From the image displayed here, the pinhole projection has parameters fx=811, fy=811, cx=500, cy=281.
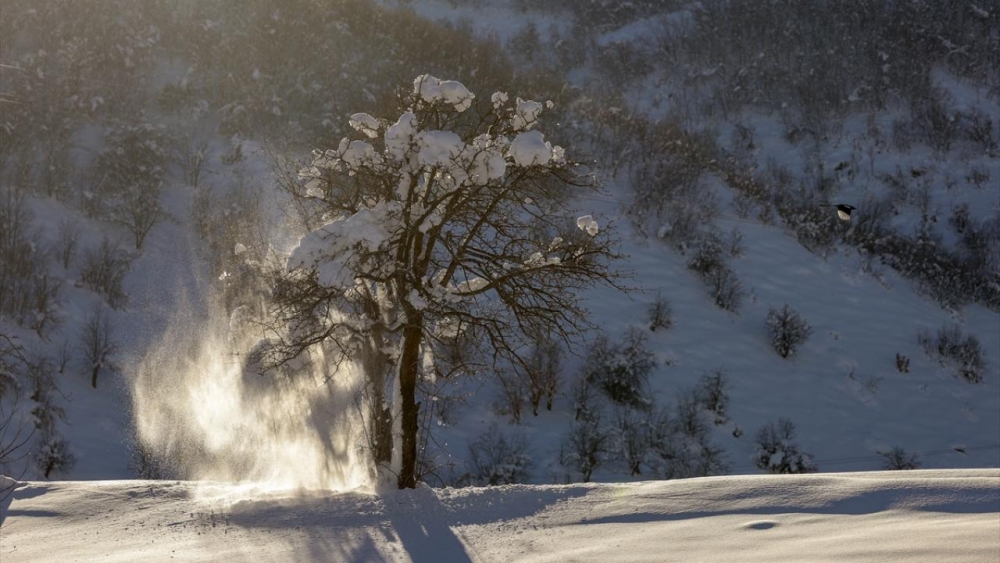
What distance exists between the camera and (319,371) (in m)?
15.9

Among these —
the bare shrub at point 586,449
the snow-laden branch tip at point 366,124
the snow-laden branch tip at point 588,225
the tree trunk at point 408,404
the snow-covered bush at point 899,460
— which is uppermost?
the snow-laden branch tip at point 366,124

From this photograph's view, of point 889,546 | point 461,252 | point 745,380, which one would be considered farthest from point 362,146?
point 745,380

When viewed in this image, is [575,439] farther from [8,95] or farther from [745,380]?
[8,95]

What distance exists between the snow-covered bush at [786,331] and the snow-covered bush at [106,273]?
2139 centimetres

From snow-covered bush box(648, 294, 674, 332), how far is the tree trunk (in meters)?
17.7

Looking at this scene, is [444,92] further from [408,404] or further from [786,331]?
[786,331]

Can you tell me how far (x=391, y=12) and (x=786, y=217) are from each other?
2605 cm

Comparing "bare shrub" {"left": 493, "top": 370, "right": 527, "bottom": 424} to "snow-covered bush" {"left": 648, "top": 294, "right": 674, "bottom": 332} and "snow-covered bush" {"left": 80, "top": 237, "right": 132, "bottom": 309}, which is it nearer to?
"snow-covered bush" {"left": 648, "top": 294, "right": 674, "bottom": 332}

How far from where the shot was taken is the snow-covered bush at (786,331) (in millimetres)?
27375

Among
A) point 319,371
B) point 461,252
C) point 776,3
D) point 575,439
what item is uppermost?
point 776,3

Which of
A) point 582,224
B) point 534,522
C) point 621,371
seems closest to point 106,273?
point 621,371

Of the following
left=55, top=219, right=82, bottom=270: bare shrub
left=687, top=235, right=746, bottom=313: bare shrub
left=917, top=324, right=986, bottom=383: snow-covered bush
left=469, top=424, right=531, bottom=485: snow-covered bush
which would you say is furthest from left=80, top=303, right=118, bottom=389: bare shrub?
left=917, top=324, right=986, bottom=383: snow-covered bush

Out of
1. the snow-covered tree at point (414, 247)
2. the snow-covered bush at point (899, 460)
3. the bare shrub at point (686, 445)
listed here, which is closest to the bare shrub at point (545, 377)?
the bare shrub at point (686, 445)

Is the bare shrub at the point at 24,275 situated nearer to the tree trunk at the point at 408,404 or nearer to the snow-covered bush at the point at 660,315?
the tree trunk at the point at 408,404
